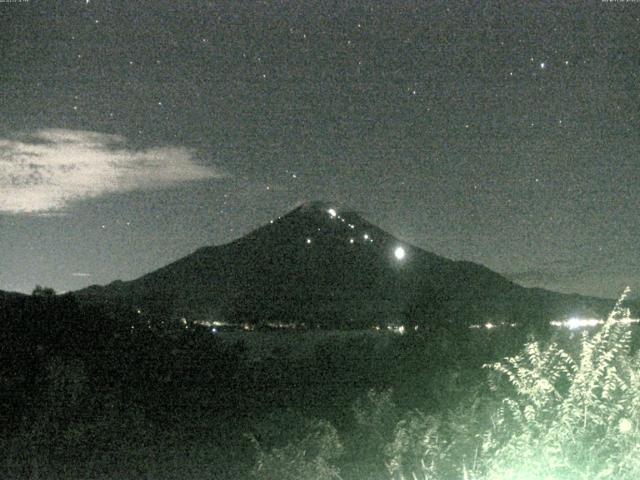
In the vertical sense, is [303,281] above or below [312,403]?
above

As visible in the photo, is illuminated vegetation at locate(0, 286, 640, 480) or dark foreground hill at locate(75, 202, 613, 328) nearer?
illuminated vegetation at locate(0, 286, 640, 480)

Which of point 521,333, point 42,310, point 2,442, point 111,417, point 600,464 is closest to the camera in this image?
point 600,464

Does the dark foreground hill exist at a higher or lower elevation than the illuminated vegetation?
higher

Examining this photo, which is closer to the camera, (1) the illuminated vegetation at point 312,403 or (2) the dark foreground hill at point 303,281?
(1) the illuminated vegetation at point 312,403

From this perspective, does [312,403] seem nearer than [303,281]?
Yes

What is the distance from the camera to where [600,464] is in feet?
24.2

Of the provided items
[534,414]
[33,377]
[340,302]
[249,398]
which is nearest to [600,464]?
[534,414]

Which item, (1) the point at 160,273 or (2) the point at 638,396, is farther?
(1) the point at 160,273

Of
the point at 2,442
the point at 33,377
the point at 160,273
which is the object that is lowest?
the point at 2,442

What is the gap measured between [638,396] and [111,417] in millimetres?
11680

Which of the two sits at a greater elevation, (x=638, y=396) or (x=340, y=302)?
Result: (x=340, y=302)

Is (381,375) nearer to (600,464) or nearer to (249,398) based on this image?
(249,398)

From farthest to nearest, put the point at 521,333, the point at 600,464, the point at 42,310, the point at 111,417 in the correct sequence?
the point at 42,310
the point at 521,333
the point at 111,417
the point at 600,464

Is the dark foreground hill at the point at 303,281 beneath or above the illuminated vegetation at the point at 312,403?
above
